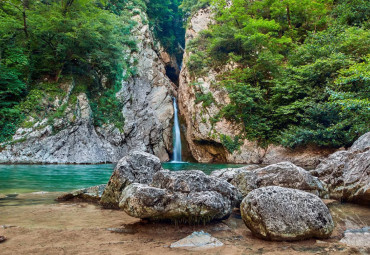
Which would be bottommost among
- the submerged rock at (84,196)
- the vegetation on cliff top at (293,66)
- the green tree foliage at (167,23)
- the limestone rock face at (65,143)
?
the submerged rock at (84,196)

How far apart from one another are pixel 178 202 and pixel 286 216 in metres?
1.44

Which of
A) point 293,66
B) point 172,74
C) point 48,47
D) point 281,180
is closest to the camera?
point 281,180

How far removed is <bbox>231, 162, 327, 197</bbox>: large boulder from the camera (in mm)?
4383

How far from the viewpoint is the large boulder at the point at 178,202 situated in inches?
126

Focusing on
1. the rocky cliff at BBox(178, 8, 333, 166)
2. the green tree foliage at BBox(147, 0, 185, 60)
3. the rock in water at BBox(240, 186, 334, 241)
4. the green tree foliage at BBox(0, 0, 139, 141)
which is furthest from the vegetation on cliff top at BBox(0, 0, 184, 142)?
the rock in water at BBox(240, 186, 334, 241)

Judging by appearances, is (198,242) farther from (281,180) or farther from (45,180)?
(45,180)

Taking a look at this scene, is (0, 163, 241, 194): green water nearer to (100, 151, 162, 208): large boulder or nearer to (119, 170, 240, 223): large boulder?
(100, 151, 162, 208): large boulder

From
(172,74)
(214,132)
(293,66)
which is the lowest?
(214,132)

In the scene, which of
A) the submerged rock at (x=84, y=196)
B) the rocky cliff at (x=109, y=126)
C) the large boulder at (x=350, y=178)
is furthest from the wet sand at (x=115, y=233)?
the rocky cliff at (x=109, y=126)

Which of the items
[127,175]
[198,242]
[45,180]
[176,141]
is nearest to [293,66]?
[176,141]

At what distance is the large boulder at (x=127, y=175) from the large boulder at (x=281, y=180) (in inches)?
74.3

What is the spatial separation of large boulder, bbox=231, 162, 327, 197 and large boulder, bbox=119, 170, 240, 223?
3.80 ft

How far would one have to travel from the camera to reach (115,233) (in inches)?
115

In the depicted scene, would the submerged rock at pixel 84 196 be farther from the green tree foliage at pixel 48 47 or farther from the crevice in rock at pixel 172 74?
the crevice in rock at pixel 172 74
